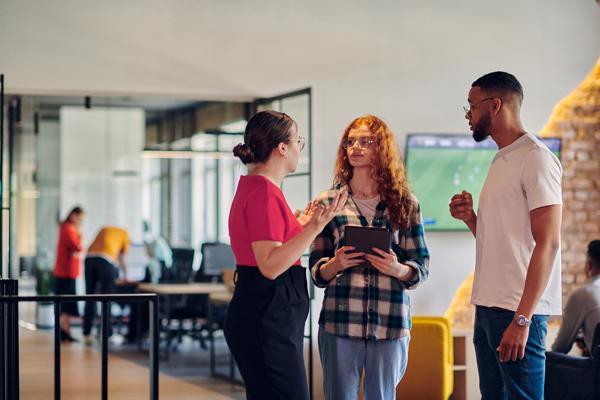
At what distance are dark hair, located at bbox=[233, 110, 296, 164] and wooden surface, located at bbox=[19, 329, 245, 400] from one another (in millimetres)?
4423

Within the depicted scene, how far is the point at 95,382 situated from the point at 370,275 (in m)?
5.12

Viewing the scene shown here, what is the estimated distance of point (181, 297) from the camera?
11.0 meters

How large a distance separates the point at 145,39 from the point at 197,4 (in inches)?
17.3

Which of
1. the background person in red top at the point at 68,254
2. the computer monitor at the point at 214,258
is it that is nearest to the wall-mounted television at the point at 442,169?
the computer monitor at the point at 214,258

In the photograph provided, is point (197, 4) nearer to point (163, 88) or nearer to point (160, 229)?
point (163, 88)

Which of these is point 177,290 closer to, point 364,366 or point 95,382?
point 95,382

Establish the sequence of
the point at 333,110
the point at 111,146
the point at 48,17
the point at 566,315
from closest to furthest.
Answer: the point at 566,315 → the point at 48,17 → the point at 333,110 → the point at 111,146

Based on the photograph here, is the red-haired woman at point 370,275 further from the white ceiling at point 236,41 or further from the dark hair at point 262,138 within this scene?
the white ceiling at point 236,41

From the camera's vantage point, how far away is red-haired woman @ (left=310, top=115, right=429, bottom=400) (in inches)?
122

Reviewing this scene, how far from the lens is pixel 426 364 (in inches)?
232

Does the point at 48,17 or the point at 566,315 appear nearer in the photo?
the point at 566,315

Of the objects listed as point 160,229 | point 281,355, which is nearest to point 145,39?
point 281,355

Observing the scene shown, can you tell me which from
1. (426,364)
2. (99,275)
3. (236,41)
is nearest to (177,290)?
(99,275)

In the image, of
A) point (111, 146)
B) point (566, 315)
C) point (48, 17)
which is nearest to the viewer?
point (566, 315)
